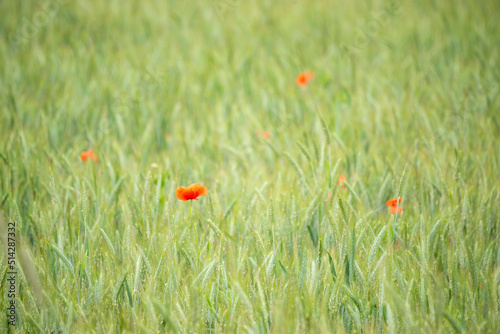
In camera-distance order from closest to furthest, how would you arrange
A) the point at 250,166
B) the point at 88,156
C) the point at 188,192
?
the point at 188,192 < the point at 88,156 < the point at 250,166

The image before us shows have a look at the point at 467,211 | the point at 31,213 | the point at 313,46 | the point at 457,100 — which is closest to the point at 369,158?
the point at 467,211

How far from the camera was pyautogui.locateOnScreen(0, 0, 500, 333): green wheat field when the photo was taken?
1.17 m

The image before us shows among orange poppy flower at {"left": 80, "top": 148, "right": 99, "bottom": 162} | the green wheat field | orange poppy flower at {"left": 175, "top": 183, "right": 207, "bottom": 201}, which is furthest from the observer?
orange poppy flower at {"left": 80, "top": 148, "right": 99, "bottom": 162}

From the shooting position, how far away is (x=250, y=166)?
213 cm

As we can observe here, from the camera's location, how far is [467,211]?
1530 millimetres

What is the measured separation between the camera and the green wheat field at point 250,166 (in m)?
1.17

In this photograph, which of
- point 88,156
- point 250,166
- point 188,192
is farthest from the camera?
point 250,166

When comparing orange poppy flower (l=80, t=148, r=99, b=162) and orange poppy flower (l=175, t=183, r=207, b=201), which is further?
orange poppy flower (l=80, t=148, r=99, b=162)

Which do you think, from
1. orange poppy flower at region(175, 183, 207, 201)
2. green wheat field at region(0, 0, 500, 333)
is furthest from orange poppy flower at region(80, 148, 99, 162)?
orange poppy flower at region(175, 183, 207, 201)

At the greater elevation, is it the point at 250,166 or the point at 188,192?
the point at 250,166

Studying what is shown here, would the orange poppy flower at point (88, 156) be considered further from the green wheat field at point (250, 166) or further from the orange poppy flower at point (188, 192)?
the orange poppy flower at point (188, 192)

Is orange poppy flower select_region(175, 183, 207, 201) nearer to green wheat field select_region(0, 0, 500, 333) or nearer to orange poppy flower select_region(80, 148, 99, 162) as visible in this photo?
green wheat field select_region(0, 0, 500, 333)

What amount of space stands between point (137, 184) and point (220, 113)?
108 cm

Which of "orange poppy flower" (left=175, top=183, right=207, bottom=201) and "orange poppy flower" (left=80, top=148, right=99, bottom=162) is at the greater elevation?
"orange poppy flower" (left=80, top=148, right=99, bottom=162)
